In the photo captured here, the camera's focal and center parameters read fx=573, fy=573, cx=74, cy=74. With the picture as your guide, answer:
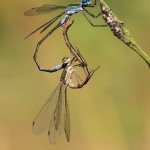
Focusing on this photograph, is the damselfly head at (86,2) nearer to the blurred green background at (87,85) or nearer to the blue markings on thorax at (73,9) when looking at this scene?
the blue markings on thorax at (73,9)

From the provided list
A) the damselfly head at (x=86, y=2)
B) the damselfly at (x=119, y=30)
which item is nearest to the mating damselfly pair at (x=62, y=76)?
the damselfly head at (x=86, y=2)

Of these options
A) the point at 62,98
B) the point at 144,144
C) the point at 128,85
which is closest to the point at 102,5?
the point at 62,98

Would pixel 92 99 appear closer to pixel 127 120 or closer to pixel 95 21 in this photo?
pixel 127 120

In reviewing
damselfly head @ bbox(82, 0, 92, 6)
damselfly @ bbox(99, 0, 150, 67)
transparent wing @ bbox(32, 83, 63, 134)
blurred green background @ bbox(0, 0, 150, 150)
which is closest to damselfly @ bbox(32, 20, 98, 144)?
transparent wing @ bbox(32, 83, 63, 134)

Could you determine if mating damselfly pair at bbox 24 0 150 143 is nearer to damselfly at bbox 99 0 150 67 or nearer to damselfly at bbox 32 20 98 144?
damselfly at bbox 32 20 98 144

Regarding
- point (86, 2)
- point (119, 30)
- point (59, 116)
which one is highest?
point (86, 2)

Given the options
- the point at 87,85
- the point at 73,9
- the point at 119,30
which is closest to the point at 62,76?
the point at 73,9

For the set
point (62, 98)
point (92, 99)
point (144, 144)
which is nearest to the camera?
point (62, 98)

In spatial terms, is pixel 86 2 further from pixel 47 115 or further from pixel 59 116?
pixel 47 115
